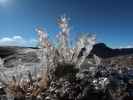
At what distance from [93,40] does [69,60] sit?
→ 600 millimetres

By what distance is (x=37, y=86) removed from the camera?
497 cm

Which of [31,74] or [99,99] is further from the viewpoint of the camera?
[31,74]

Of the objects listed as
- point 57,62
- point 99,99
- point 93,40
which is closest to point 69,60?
point 57,62

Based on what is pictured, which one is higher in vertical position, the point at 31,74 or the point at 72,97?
the point at 31,74

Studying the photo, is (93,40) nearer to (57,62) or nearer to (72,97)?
(57,62)

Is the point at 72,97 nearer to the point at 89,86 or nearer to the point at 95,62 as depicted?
the point at 89,86

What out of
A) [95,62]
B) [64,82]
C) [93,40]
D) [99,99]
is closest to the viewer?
[99,99]

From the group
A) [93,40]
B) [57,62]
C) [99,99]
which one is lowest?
[99,99]

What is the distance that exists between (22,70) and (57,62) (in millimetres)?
709

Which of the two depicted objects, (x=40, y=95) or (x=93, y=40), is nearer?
(x=40, y=95)

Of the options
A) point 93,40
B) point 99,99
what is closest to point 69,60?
point 93,40

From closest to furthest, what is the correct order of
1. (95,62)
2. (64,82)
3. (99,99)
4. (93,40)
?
(99,99) < (64,82) < (93,40) < (95,62)

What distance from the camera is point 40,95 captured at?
4781mm

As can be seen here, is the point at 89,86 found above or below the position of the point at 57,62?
below
